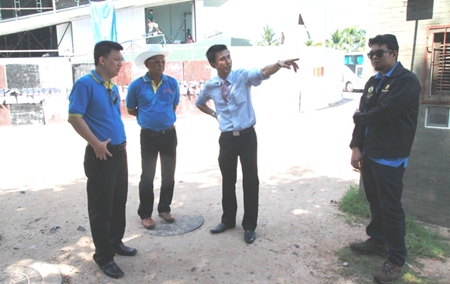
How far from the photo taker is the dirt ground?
11.0ft

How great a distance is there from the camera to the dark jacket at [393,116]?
294cm

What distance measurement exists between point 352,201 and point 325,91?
39.9ft

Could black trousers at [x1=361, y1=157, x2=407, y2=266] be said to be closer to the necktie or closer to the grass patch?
the grass patch

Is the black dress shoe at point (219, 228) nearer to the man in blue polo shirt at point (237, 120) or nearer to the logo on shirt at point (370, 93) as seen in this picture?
the man in blue polo shirt at point (237, 120)

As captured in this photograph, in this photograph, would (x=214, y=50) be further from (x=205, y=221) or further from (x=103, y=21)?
(x=103, y=21)

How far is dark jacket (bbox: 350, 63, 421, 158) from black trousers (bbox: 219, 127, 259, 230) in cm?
113

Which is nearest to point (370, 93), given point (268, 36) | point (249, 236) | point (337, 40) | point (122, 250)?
point (249, 236)

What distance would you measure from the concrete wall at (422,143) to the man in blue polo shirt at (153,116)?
104 inches

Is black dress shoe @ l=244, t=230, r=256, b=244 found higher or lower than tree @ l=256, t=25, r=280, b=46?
lower

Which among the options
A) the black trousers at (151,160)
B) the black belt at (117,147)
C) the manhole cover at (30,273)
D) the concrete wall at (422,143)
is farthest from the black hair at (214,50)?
the manhole cover at (30,273)

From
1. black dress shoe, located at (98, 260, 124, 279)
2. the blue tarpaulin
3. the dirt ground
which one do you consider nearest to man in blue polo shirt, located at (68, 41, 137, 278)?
black dress shoe, located at (98, 260, 124, 279)

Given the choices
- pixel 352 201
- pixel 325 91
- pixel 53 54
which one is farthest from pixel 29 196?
pixel 53 54

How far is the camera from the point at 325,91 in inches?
637

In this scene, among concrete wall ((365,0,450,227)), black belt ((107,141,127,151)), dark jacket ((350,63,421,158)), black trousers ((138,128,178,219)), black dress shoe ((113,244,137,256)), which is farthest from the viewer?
black trousers ((138,128,178,219))
